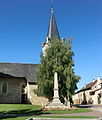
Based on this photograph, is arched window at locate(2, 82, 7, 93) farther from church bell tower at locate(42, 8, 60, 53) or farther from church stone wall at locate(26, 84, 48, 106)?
church bell tower at locate(42, 8, 60, 53)

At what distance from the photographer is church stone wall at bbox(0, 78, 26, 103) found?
37.5 metres

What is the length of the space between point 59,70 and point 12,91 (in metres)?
13.2

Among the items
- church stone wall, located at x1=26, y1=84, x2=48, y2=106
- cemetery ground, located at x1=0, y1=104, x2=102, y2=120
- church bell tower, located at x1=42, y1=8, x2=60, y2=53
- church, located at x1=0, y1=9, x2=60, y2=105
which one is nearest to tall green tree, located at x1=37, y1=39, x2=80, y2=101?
church stone wall, located at x1=26, y1=84, x2=48, y2=106

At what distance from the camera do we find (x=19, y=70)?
4116 cm

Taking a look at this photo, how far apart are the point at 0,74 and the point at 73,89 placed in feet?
51.5

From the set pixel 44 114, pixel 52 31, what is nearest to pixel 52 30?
pixel 52 31

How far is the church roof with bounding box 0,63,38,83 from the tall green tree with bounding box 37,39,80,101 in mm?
7670

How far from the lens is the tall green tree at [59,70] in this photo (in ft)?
98.4

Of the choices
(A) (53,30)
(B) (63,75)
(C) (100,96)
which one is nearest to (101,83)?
(C) (100,96)

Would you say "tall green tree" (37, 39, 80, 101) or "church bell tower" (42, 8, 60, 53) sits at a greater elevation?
"church bell tower" (42, 8, 60, 53)

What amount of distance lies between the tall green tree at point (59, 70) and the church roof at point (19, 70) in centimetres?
767

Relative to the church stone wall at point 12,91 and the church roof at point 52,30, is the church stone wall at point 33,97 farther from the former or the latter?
the church roof at point 52,30

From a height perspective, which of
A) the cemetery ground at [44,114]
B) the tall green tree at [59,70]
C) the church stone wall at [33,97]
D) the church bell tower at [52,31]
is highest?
the church bell tower at [52,31]

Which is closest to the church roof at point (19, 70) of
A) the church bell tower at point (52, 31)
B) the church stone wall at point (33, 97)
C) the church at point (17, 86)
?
the church at point (17, 86)
